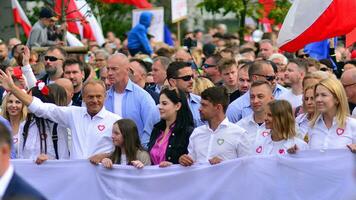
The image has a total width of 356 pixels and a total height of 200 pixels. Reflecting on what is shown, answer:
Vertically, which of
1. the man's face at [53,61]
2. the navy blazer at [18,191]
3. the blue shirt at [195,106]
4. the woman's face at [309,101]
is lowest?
the blue shirt at [195,106]

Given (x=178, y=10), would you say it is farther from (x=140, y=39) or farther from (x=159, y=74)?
(x=159, y=74)

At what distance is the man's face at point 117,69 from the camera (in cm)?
1255

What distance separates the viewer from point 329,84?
1023cm

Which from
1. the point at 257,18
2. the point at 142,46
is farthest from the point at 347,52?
the point at 257,18

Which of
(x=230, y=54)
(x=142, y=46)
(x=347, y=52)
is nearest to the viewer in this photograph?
(x=230, y=54)

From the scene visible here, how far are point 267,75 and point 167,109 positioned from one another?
1.92m

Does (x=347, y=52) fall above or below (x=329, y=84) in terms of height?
below

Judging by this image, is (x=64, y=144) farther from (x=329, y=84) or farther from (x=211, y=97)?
(x=329, y=84)

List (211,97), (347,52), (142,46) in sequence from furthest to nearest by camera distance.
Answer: (142,46)
(347,52)
(211,97)

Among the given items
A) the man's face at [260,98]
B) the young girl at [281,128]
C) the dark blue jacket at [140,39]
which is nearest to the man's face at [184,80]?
the man's face at [260,98]

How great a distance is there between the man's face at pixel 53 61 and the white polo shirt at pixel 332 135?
487 centimetres

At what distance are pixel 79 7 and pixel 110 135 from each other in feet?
31.6

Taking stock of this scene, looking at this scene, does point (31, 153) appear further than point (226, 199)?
Yes

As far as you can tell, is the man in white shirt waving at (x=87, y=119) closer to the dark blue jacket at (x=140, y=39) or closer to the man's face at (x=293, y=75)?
the man's face at (x=293, y=75)
